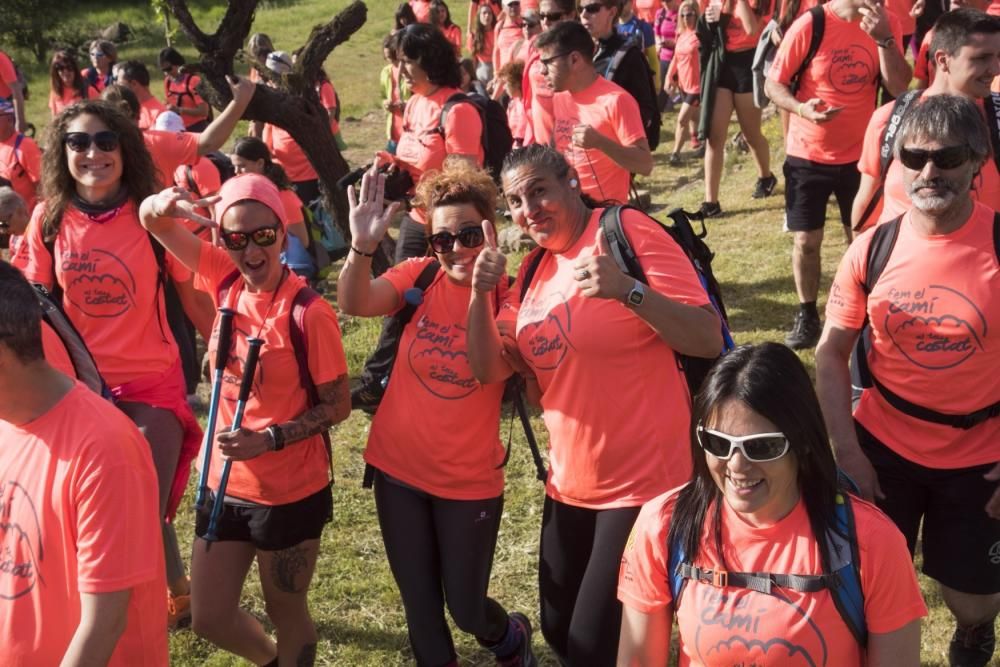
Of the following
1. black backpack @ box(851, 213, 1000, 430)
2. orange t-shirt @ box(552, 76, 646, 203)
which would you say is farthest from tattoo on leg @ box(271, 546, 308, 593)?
orange t-shirt @ box(552, 76, 646, 203)

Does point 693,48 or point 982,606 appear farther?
point 693,48

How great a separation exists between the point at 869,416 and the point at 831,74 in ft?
13.8

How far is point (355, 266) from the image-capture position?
4.73 m

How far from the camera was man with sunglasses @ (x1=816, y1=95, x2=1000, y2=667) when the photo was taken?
411 cm

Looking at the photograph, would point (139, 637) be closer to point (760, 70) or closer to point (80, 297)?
point (80, 297)

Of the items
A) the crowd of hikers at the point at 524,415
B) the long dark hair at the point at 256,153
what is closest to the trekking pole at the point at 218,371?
the crowd of hikers at the point at 524,415

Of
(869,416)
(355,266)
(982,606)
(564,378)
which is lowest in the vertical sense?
(982,606)

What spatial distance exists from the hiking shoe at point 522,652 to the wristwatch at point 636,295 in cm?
187

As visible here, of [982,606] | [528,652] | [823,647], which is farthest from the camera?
[528,652]

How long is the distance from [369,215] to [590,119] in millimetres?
3048

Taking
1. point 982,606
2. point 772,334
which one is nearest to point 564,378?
point 982,606

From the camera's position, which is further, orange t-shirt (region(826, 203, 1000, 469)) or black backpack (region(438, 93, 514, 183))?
black backpack (region(438, 93, 514, 183))

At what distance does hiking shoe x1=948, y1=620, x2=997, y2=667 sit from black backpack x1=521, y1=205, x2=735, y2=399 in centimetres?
151

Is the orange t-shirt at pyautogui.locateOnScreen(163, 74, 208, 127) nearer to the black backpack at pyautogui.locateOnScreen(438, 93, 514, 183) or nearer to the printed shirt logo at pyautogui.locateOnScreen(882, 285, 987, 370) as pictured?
the black backpack at pyautogui.locateOnScreen(438, 93, 514, 183)
